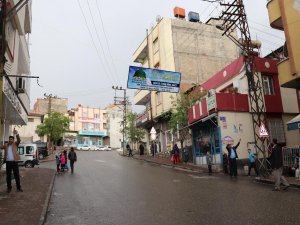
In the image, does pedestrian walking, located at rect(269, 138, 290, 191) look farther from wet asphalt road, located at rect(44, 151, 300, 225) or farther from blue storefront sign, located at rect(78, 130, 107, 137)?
blue storefront sign, located at rect(78, 130, 107, 137)

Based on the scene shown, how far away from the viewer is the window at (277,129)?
2417 cm

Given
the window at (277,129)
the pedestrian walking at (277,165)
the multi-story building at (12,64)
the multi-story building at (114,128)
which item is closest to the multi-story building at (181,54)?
the window at (277,129)

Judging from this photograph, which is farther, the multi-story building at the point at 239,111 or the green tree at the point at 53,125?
Answer: the green tree at the point at 53,125

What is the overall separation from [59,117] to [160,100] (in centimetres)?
2260

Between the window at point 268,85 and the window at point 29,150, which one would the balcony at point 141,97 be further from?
the window at point 268,85

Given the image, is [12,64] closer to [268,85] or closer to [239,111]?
[239,111]

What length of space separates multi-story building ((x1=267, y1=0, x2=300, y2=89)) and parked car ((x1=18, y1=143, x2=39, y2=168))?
68.4 feet

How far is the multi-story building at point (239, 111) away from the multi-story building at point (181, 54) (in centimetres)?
1063

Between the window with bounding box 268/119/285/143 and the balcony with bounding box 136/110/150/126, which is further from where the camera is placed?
the balcony with bounding box 136/110/150/126

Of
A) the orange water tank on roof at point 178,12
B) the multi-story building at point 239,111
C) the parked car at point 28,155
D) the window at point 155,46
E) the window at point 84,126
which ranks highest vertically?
the orange water tank on roof at point 178,12

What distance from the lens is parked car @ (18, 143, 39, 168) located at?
1109 inches

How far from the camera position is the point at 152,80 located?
2583cm

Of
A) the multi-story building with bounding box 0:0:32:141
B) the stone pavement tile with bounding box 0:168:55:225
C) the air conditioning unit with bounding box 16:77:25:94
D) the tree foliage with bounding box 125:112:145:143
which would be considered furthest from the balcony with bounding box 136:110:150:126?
the stone pavement tile with bounding box 0:168:55:225

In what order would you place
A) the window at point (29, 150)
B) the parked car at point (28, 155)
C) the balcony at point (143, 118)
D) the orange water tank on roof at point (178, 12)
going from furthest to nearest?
the balcony at point (143, 118) → the orange water tank on roof at point (178, 12) → the window at point (29, 150) → the parked car at point (28, 155)
